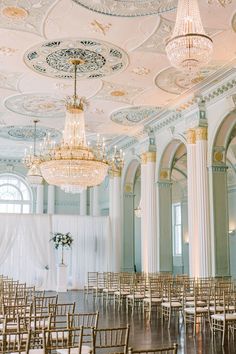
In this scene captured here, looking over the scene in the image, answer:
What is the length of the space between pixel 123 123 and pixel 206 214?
6333 millimetres

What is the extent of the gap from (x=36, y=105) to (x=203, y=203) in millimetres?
7153

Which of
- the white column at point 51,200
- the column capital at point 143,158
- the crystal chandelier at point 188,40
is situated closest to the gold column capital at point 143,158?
the column capital at point 143,158

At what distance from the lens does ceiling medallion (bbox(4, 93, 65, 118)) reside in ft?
53.3

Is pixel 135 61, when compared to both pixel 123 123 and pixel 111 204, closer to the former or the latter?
pixel 123 123

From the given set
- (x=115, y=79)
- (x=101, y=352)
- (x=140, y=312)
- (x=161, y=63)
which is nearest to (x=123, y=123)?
(x=115, y=79)

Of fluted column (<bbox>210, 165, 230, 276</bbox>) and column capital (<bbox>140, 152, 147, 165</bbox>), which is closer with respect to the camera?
fluted column (<bbox>210, 165, 230, 276</bbox>)

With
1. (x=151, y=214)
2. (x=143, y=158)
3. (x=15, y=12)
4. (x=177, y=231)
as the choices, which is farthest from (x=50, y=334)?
(x=177, y=231)

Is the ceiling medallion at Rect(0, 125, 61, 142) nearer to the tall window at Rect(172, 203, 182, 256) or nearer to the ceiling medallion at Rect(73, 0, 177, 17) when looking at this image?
the tall window at Rect(172, 203, 182, 256)

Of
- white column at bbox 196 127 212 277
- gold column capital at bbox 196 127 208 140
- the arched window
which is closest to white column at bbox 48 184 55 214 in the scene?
the arched window

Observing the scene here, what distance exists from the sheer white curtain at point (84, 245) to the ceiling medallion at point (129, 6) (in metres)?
14.5

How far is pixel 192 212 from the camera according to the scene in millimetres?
15766

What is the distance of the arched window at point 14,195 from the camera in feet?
89.0

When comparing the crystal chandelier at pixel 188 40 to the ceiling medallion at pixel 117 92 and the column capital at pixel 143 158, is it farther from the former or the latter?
the column capital at pixel 143 158

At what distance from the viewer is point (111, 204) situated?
2417cm
